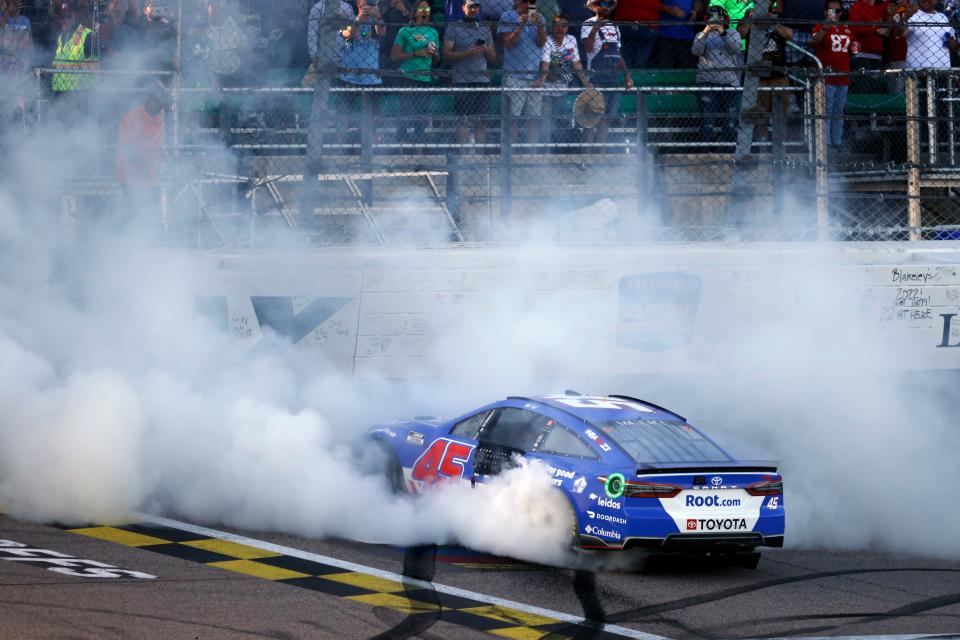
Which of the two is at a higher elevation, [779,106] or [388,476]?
[779,106]

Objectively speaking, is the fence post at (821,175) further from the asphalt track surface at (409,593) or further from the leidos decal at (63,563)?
the leidos decal at (63,563)

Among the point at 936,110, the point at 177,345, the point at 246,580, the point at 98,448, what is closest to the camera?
the point at 246,580

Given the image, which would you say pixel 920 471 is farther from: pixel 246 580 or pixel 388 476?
pixel 246 580

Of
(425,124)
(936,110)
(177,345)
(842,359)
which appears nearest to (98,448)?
(177,345)

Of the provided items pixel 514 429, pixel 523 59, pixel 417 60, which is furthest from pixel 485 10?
pixel 514 429

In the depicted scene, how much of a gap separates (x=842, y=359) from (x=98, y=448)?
5.76 m

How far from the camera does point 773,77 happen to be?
433 inches

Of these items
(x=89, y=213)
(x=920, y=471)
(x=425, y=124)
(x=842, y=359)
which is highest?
(x=425, y=124)

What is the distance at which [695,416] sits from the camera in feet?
35.8

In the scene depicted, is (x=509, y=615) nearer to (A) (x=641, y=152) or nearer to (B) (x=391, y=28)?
(A) (x=641, y=152)

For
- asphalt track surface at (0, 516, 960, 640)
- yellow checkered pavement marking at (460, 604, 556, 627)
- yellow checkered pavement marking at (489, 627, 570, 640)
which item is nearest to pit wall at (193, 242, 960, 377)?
asphalt track surface at (0, 516, 960, 640)

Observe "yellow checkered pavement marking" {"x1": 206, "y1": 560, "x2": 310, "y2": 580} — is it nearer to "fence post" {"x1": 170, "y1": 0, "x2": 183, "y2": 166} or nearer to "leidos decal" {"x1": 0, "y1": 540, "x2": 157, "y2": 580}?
"leidos decal" {"x1": 0, "y1": 540, "x2": 157, "y2": 580}

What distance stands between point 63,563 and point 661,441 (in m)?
3.53

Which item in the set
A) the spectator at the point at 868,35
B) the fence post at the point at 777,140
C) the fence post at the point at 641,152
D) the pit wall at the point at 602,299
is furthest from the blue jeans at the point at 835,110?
the spectator at the point at 868,35
